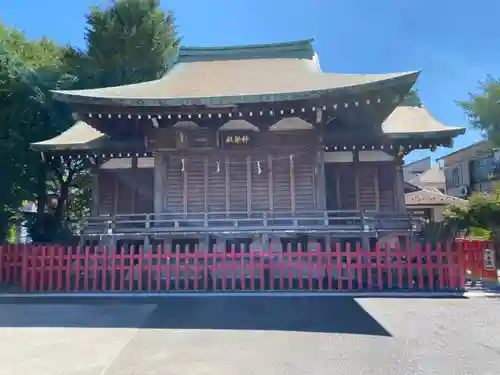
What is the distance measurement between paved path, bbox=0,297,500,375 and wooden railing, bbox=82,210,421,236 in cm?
234

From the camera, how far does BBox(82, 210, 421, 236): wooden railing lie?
9406mm

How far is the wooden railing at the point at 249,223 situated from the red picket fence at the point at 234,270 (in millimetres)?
798

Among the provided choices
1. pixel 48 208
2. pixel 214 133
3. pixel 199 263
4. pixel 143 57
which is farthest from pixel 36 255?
pixel 143 57

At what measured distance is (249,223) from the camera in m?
10.1

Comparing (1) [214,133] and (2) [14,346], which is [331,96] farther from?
(2) [14,346]

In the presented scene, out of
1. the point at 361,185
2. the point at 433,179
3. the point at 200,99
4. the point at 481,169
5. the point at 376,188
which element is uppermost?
the point at 433,179

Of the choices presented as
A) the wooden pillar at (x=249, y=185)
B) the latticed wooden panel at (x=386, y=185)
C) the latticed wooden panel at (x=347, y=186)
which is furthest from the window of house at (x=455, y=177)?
the wooden pillar at (x=249, y=185)

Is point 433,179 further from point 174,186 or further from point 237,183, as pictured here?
point 174,186

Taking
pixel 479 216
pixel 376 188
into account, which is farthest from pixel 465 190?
pixel 376 188

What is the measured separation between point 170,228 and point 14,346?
16.2 feet

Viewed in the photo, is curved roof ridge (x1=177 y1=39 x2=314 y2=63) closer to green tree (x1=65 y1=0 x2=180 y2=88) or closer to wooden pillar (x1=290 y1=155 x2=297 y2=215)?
green tree (x1=65 y1=0 x2=180 y2=88)

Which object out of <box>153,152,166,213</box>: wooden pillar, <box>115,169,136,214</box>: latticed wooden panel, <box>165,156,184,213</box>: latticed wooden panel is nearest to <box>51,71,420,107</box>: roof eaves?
<box>153,152,166,213</box>: wooden pillar

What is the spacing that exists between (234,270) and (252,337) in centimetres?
334

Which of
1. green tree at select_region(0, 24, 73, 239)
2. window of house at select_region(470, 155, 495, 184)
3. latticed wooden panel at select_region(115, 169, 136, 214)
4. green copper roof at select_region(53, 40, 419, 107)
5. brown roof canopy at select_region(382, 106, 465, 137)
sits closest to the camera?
green copper roof at select_region(53, 40, 419, 107)
